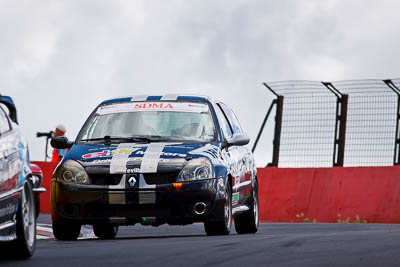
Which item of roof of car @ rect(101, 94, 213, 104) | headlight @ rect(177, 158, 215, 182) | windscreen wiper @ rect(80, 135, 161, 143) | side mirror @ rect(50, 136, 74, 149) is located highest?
roof of car @ rect(101, 94, 213, 104)

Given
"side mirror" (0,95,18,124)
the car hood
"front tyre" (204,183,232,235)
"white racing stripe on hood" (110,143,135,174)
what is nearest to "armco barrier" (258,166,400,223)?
"front tyre" (204,183,232,235)

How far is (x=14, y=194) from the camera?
333 inches

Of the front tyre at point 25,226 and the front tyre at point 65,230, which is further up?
the front tyre at point 25,226

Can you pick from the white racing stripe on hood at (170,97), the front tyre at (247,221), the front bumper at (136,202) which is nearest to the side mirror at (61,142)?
the front bumper at (136,202)

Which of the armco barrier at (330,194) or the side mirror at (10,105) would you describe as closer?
the side mirror at (10,105)

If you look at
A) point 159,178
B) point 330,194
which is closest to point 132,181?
point 159,178

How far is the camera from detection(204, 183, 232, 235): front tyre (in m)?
12.2

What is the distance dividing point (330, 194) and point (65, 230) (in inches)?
314

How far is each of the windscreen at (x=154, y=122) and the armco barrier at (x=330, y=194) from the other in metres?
6.31

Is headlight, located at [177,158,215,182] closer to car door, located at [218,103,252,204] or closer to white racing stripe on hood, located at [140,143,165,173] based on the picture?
white racing stripe on hood, located at [140,143,165,173]

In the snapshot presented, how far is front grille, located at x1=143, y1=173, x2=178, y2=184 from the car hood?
0.05 metres

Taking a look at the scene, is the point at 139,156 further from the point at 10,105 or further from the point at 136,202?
the point at 10,105

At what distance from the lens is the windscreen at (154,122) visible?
41.5 feet

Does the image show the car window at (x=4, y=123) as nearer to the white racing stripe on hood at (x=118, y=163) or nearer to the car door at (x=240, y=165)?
the white racing stripe on hood at (x=118, y=163)
